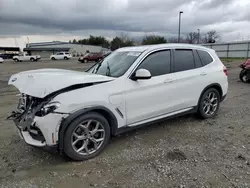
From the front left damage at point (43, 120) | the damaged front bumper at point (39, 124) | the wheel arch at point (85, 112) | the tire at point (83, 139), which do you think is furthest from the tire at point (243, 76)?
the damaged front bumper at point (39, 124)

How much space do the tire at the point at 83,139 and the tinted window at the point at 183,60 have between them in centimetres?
188

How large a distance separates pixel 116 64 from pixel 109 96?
962mm

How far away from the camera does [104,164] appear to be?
3.22m

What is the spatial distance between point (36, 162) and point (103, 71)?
74.9 inches

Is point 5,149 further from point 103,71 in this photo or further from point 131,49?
point 131,49

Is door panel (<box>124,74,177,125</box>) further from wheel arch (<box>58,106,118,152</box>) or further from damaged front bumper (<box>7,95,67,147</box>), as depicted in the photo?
damaged front bumper (<box>7,95,67,147</box>)

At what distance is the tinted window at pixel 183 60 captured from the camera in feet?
14.3

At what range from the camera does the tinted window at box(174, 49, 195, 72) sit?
4.37 metres

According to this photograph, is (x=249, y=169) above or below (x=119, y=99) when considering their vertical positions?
below

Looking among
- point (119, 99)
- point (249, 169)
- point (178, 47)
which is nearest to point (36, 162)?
point (119, 99)

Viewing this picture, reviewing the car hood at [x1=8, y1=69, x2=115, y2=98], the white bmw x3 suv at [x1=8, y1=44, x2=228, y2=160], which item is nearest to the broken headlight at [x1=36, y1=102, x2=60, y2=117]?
the white bmw x3 suv at [x1=8, y1=44, x2=228, y2=160]

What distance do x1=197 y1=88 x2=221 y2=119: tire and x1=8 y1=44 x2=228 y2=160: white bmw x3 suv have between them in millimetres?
24

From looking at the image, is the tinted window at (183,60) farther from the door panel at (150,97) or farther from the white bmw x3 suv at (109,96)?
the door panel at (150,97)

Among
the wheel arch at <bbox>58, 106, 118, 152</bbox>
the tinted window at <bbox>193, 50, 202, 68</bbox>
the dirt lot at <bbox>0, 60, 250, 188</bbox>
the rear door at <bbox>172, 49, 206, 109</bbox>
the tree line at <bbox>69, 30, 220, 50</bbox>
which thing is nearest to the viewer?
the dirt lot at <bbox>0, 60, 250, 188</bbox>
